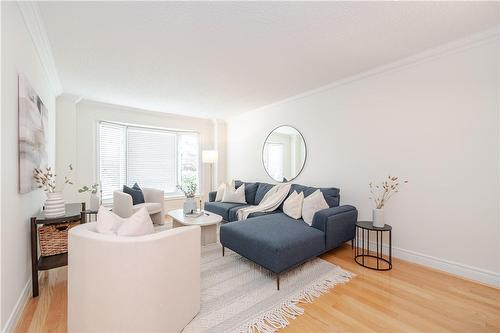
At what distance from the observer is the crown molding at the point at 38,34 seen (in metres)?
1.77

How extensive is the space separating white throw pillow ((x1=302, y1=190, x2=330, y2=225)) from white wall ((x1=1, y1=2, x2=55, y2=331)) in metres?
2.80

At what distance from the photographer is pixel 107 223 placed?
1.50 meters

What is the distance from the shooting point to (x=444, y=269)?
7.99ft

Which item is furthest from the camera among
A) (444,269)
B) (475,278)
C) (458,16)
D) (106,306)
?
(444,269)

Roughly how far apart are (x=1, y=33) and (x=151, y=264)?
1818 mm

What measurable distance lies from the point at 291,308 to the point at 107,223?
62.4 inches

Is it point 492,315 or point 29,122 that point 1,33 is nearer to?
point 29,122

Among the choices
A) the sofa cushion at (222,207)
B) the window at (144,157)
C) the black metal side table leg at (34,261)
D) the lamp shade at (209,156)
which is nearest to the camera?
the black metal side table leg at (34,261)

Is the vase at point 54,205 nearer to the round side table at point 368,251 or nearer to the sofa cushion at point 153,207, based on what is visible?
the sofa cushion at point 153,207

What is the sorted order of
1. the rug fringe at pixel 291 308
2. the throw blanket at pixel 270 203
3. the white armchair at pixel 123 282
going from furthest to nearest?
the throw blanket at pixel 270 203 → the rug fringe at pixel 291 308 → the white armchair at pixel 123 282

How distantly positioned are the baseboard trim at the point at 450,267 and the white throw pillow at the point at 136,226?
2955 millimetres

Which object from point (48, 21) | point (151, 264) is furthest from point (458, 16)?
point (48, 21)

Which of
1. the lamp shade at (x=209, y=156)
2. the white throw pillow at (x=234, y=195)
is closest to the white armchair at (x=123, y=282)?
the white throw pillow at (x=234, y=195)

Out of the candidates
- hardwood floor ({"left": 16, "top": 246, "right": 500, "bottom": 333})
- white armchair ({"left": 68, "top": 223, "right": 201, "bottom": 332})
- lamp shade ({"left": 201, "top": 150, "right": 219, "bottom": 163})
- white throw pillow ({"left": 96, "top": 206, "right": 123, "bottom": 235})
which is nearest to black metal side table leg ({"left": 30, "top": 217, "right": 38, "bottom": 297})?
hardwood floor ({"left": 16, "top": 246, "right": 500, "bottom": 333})
